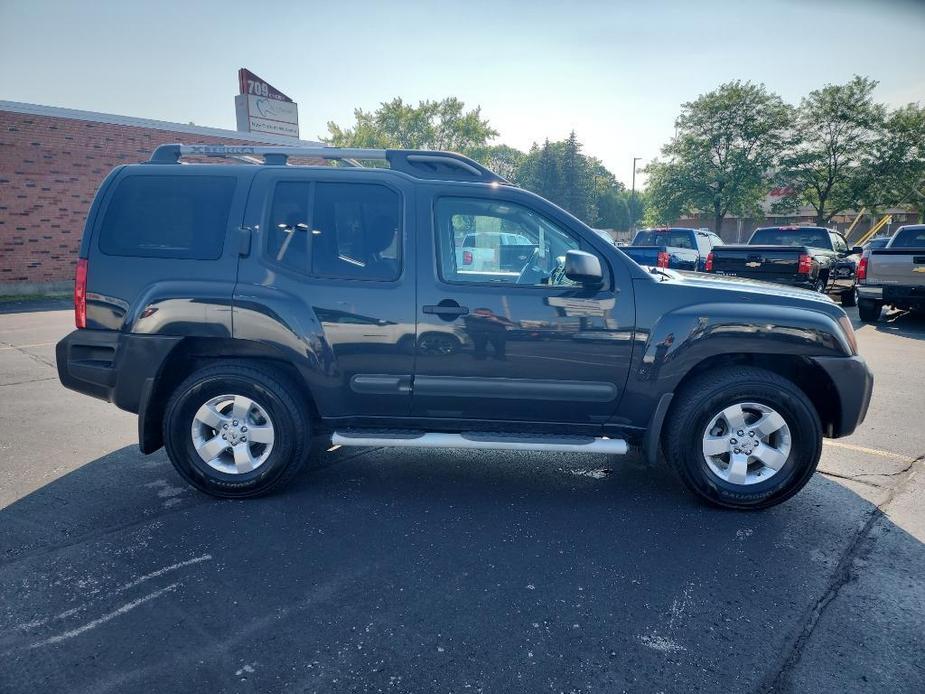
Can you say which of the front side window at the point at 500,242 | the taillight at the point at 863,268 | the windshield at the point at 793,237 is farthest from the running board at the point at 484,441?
the windshield at the point at 793,237

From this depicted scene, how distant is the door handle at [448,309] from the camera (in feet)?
11.4

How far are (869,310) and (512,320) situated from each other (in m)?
10.9

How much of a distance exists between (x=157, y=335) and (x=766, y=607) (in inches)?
140

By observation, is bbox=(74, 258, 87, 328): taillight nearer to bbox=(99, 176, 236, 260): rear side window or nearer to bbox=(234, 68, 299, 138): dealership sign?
bbox=(99, 176, 236, 260): rear side window

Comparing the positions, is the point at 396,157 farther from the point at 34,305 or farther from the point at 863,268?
the point at 34,305

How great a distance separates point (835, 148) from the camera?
31.8m

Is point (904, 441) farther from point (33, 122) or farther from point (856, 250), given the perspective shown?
point (33, 122)

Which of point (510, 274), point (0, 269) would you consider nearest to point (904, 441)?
point (510, 274)

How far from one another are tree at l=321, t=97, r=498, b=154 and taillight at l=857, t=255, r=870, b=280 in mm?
49517

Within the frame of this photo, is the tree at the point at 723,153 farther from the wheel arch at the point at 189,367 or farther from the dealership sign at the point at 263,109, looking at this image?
the wheel arch at the point at 189,367

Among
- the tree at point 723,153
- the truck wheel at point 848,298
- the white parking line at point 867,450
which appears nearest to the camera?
the white parking line at point 867,450

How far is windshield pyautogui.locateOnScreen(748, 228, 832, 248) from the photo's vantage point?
14.1 m

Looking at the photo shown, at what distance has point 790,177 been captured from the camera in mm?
33125

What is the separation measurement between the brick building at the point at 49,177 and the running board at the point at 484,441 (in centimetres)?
1705
